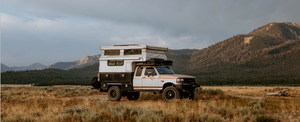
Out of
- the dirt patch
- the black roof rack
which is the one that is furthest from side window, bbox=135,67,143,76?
the dirt patch

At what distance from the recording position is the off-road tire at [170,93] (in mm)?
14355

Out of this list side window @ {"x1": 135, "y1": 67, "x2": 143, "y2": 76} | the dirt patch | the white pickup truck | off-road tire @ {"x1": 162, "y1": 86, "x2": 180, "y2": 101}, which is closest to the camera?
off-road tire @ {"x1": 162, "y1": 86, "x2": 180, "y2": 101}

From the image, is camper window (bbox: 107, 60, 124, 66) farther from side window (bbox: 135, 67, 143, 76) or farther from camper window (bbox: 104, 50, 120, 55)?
side window (bbox: 135, 67, 143, 76)

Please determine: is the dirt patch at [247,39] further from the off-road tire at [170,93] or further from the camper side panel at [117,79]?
the off-road tire at [170,93]

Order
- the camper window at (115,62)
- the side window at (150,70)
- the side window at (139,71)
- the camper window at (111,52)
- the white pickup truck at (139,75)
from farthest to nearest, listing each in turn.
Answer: the camper window at (111,52)
the camper window at (115,62)
the side window at (139,71)
the side window at (150,70)
the white pickup truck at (139,75)

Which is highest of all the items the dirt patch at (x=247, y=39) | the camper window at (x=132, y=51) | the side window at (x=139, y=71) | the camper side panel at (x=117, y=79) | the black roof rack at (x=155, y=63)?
the dirt patch at (x=247, y=39)

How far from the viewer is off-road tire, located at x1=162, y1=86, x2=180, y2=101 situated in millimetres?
14355

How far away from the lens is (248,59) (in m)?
144

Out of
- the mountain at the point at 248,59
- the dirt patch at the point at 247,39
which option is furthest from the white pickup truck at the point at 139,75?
the dirt patch at the point at 247,39

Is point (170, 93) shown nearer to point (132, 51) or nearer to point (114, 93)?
point (132, 51)

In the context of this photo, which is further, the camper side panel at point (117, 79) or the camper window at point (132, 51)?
the camper side panel at point (117, 79)

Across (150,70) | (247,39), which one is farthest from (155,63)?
(247,39)

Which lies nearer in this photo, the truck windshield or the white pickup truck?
the white pickup truck

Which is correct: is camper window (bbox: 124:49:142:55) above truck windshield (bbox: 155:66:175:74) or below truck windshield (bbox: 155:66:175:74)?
above
